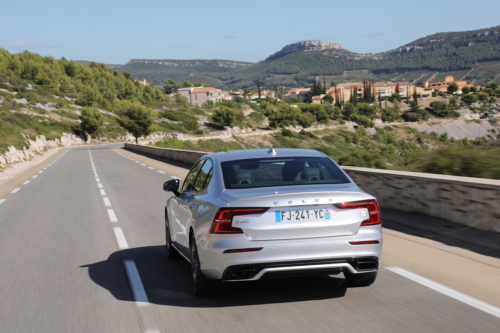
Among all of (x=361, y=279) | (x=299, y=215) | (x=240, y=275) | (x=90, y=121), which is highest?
(x=299, y=215)

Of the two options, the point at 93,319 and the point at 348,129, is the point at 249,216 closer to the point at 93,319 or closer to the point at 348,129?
the point at 93,319

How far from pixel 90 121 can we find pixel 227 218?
88.4 metres

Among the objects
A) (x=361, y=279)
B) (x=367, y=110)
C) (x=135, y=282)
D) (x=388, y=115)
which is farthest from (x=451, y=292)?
(x=367, y=110)

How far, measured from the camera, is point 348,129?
4656 inches

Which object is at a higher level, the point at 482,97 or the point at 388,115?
the point at 482,97

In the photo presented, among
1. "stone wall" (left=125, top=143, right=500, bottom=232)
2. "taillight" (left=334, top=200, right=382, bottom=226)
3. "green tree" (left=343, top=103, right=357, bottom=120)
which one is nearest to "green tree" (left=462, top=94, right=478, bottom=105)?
"green tree" (left=343, top=103, right=357, bottom=120)

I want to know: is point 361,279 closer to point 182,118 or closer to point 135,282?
point 135,282

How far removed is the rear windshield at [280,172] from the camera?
484cm

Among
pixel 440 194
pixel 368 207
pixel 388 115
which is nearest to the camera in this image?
pixel 368 207

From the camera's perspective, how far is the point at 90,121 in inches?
3487

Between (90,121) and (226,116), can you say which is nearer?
(90,121)

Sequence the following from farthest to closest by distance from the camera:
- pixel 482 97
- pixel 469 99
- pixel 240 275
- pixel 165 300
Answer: pixel 469 99 → pixel 482 97 → pixel 165 300 → pixel 240 275

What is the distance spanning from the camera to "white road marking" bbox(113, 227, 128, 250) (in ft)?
25.4

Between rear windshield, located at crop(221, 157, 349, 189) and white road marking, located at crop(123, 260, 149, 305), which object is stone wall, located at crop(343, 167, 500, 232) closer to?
rear windshield, located at crop(221, 157, 349, 189)
